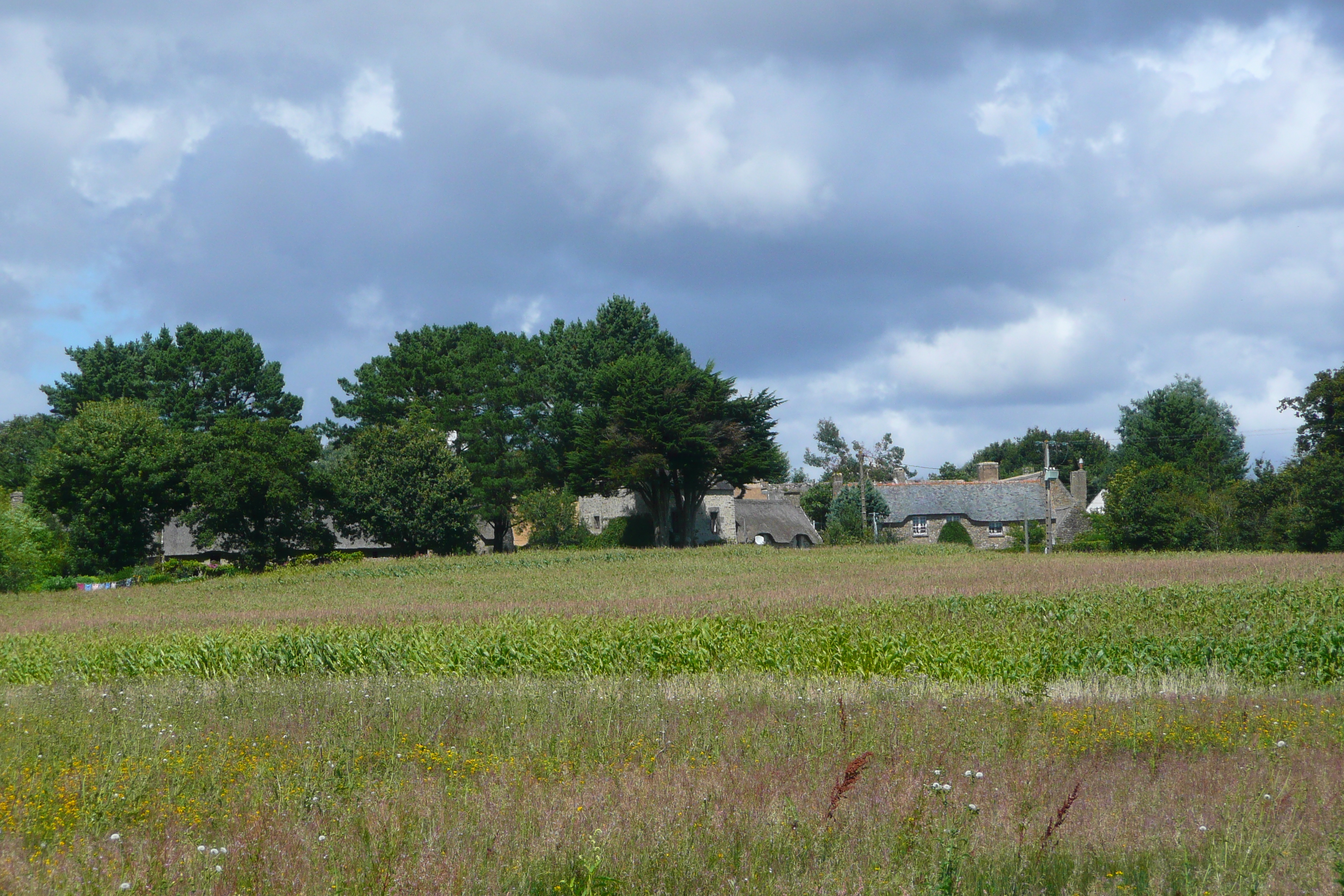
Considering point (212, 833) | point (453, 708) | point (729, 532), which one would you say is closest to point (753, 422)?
point (729, 532)

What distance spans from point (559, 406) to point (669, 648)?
58.8 metres

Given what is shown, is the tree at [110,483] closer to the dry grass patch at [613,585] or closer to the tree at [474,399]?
the dry grass patch at [613,585]

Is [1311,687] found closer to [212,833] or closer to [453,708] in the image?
[453,708]

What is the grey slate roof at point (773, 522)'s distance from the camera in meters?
81.9

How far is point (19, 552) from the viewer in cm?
4653

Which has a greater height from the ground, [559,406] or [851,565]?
[559,406]

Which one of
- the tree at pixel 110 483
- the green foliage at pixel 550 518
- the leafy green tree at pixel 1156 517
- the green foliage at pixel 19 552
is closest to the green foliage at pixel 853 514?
the leafy green tree at pixel 1156 517

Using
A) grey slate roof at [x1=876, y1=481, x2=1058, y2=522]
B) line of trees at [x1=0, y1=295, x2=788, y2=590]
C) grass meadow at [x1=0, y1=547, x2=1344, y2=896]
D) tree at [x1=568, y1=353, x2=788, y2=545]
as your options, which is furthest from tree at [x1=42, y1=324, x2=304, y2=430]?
grass meadow at [x1=0, y1=547, x2=1344, y2=896]

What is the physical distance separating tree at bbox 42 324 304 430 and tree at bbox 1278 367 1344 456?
2891 inches

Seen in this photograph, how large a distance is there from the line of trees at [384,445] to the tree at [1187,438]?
1792 inches

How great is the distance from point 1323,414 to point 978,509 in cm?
2928

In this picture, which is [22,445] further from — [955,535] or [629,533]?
[955,535]

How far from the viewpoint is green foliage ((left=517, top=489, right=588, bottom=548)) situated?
215 feet

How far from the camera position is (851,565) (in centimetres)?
4297
